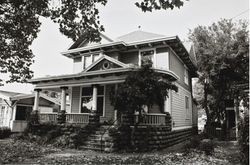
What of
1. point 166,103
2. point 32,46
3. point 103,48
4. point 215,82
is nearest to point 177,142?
point 166,103

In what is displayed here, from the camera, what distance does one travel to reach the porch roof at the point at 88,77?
1082 cm

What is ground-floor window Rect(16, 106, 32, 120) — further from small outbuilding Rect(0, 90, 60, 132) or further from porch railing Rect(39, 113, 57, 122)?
porch railing Rect(39, 113, 57, 122)

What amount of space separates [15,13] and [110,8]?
4.19 metres

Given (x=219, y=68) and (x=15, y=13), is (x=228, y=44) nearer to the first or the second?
(x=219, y=68)

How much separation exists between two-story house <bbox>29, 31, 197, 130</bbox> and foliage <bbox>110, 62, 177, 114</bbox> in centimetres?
96

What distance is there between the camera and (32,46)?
38.9 ft

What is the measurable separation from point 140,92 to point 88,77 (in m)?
4.30

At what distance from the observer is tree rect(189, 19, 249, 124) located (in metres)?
16.0

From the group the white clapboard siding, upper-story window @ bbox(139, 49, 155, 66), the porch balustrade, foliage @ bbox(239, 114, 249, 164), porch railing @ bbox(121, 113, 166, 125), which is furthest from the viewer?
upper-story window @ bbox(139, 49, 155, 66)

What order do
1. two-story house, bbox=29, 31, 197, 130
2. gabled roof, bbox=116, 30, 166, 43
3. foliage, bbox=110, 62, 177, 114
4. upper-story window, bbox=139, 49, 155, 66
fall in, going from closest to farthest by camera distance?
foliage, bbox=110, 62, 177, 114 → two-story house, bbox=29, 31, 197, 130 → upper-story window, bbox=139, 49, 155, 66 → gabled roof, bbox=116, 30, 166, 43

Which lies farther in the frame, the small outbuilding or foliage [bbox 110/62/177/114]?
the small outbuilding

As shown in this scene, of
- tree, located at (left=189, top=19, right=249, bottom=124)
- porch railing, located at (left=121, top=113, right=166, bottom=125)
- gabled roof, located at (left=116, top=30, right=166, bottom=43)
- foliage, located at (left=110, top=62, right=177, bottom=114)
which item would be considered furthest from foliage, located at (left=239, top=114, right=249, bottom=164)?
tree, located at (left=189, top=19, right=249, bottom=124)

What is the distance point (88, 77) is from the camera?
39.9 ft

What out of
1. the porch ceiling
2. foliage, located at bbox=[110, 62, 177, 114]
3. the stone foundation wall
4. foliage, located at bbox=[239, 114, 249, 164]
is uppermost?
the porch ceiling
